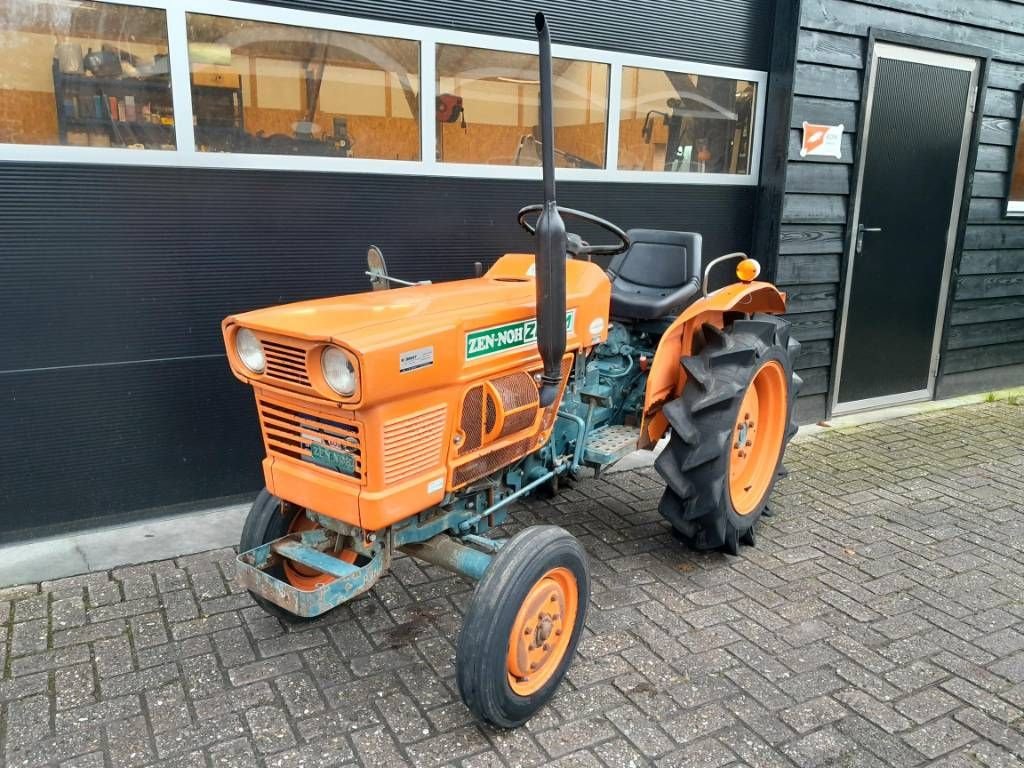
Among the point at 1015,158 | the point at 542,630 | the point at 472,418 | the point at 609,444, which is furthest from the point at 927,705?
the point at 1015,158

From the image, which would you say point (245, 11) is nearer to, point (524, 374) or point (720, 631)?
point (524, 374)

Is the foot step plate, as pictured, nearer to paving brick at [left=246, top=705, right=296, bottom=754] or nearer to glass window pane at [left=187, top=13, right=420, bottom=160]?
paving brick at [left=246, top=705, right=296, bottom=754]

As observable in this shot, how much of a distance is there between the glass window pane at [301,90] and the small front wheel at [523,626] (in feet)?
7.29

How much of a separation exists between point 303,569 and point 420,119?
2.23 metres

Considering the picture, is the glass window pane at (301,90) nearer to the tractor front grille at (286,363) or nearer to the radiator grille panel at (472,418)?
the tractor front grille at (286,363)

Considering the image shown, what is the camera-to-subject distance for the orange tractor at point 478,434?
2119 mm

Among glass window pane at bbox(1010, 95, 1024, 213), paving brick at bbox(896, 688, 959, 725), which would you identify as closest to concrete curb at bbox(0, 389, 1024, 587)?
paving brick at bbox(896, 688, 959, 725)

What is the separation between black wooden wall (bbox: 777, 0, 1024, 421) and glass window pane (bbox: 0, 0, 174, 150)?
3.51 metres

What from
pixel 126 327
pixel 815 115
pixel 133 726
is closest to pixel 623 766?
pixel 133 726

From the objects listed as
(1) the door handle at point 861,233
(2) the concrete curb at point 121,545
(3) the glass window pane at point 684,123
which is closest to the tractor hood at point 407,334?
(2) the concrete curb at point 121,545

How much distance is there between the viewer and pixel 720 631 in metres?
2.81

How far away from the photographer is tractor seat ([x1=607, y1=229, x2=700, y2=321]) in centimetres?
345

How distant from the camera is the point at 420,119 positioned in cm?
383

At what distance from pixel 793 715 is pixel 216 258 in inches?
112
